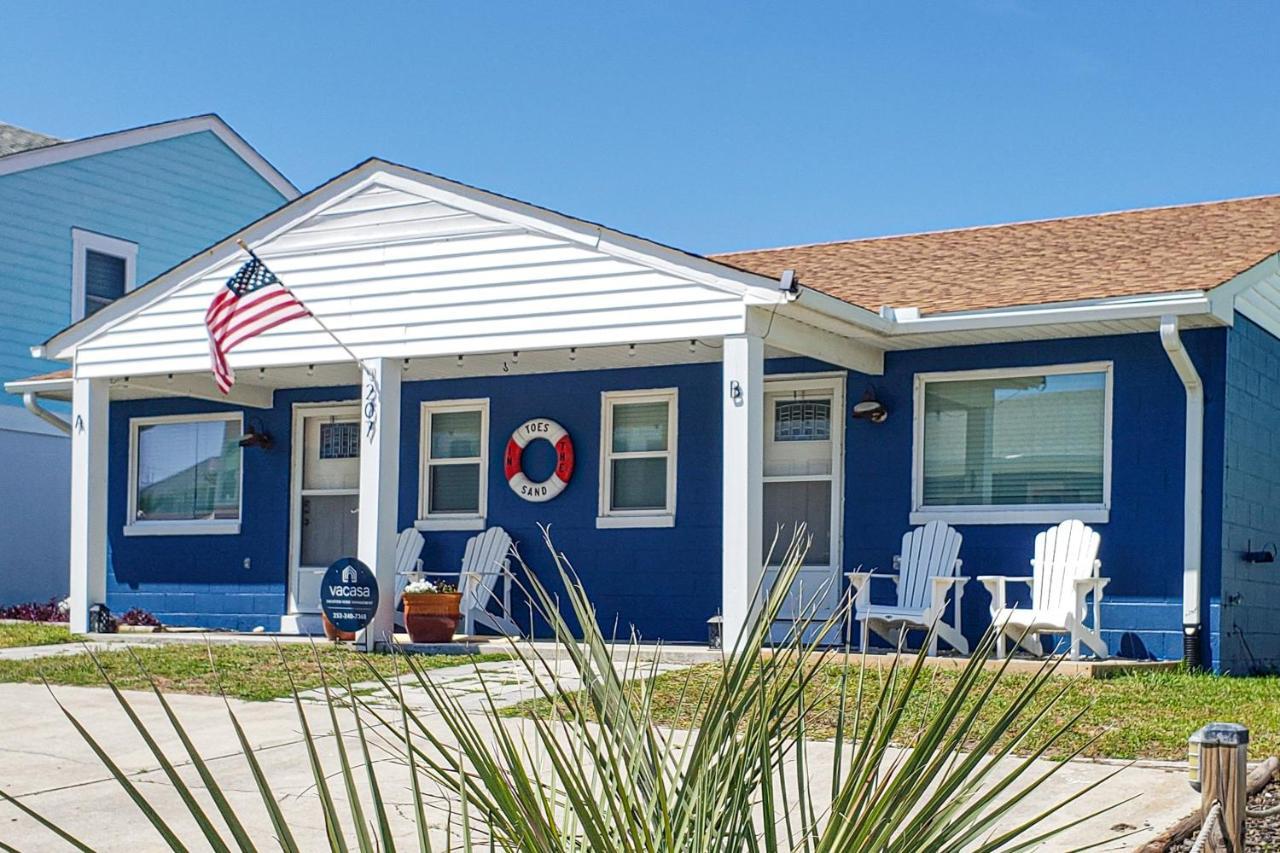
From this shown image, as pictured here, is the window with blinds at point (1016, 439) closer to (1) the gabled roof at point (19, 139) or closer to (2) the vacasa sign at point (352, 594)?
(2) the vacasa sign at point (352, 594)

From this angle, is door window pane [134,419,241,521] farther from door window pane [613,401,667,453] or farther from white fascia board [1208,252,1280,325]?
white fascia board [1208,252,1280,325]

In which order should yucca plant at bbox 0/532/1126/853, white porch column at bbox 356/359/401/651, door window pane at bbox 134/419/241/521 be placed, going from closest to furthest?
yucca plant at bbox 0/532/1126/853 < white porch column at bbox 356/359/401/651 < door window pane at bbox 134/419/241/521

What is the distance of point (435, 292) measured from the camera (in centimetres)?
1112

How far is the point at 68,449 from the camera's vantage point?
58.3 ft

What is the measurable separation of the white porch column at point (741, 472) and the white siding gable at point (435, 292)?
0.86 ft

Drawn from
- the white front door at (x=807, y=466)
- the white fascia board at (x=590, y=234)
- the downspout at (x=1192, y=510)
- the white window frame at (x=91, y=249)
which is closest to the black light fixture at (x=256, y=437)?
the white fascia board at (x=590, y=234)

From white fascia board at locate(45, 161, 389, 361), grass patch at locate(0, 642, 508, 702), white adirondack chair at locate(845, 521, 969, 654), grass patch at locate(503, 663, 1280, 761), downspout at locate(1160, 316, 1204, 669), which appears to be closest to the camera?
grass patch at locate(503, 663, 1280, 761)

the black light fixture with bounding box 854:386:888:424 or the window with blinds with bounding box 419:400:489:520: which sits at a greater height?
the black light fixture with bounding box 854:386:888:424

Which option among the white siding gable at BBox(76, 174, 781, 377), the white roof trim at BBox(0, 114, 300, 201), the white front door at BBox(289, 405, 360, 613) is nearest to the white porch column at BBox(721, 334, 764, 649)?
the white siding gable at BBox(76, 174, 781, 377)

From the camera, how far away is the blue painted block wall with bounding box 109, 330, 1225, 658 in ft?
33.8

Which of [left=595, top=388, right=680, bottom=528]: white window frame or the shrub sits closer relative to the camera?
[left=595, top=388, right=680, bottom=528]: white window frame

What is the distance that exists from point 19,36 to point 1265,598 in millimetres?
15906

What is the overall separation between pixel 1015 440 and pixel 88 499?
24.0 feet

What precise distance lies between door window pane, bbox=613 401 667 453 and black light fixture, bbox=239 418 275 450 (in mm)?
3462
